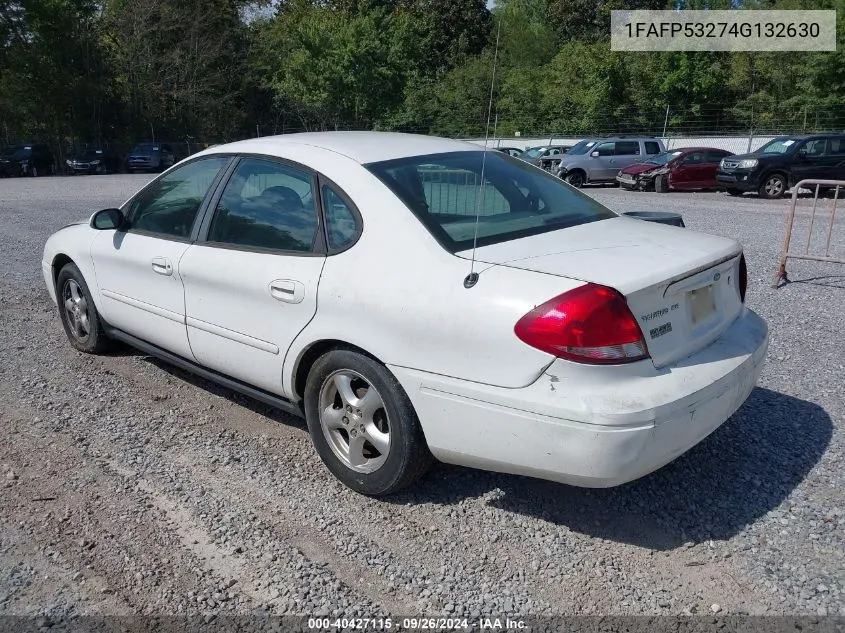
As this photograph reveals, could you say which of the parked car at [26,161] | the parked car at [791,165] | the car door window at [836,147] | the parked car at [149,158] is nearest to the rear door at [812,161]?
the parked car at [791,165]

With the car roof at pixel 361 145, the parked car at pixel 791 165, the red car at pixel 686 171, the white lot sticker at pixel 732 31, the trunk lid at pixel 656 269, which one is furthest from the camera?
the white lot sticker at pixel 732 31

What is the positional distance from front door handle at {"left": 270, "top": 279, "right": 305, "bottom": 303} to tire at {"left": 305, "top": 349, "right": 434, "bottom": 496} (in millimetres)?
311

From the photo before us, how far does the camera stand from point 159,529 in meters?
3.31

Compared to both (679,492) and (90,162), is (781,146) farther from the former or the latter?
(90,162)

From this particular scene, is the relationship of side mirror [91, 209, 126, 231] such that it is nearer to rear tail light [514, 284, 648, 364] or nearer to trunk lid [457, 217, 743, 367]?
trunk lid [457, 217, 743, 367]

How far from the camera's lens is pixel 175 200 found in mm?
4629

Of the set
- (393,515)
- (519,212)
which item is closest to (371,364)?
(393,515)

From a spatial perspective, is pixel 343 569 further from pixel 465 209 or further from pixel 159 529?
pixel 465 209

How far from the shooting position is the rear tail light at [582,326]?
2.87 meters

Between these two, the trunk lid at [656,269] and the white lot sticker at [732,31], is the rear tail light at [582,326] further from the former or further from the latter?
the white lot sticker at [732,31]

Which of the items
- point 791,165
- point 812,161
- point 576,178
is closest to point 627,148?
point 576,178

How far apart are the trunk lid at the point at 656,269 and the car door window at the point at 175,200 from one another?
77.1 inches

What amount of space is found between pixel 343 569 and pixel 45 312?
502cm

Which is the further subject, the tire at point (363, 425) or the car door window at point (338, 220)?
the car door window at point (338, 220)
